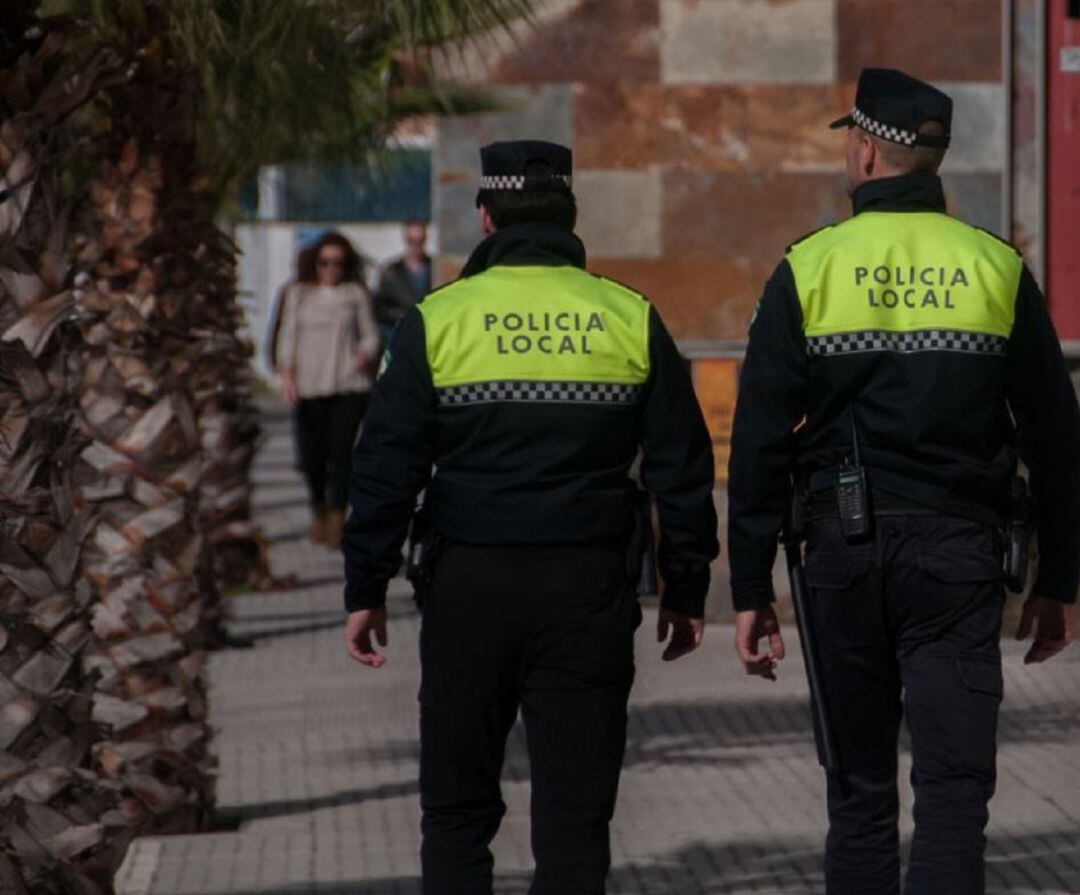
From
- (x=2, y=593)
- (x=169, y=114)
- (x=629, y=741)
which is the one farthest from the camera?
(x=629, y=741)

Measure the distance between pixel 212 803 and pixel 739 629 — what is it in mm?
3637

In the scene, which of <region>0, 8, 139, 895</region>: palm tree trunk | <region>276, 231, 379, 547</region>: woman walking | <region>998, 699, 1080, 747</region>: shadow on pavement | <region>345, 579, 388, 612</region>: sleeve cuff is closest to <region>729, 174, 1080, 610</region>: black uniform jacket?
<region>345, 579, 388, 612</region>: sleeve cuff

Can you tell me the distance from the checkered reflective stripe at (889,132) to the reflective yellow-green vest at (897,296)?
0.62 ft

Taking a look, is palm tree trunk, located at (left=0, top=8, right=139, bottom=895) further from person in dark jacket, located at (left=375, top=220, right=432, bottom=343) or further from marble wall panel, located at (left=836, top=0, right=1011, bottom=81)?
person in dark jacket, located at (left=375, top=220, right=432, bottom=343)

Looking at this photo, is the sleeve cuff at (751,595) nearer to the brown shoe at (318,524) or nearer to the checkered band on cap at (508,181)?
the checkered band on cap at (508,181)

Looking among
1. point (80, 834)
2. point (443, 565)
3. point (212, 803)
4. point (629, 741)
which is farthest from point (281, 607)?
point (443, 565)

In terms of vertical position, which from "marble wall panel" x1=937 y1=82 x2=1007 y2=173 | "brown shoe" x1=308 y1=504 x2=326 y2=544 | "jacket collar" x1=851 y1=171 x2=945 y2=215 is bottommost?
"brown shoe" x1=308 y1=504 x2=326 y2=544

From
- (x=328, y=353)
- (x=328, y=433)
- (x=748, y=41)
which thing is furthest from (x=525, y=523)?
(x=328, y=433)

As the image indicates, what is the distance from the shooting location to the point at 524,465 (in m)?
5.88

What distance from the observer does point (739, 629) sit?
19.7 feet

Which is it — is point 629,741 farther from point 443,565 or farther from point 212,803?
point 443,565

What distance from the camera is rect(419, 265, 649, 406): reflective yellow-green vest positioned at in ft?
19.3

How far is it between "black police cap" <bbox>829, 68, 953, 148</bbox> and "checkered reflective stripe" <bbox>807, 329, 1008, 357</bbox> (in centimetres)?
40

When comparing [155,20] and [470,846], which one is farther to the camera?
[155,20]
